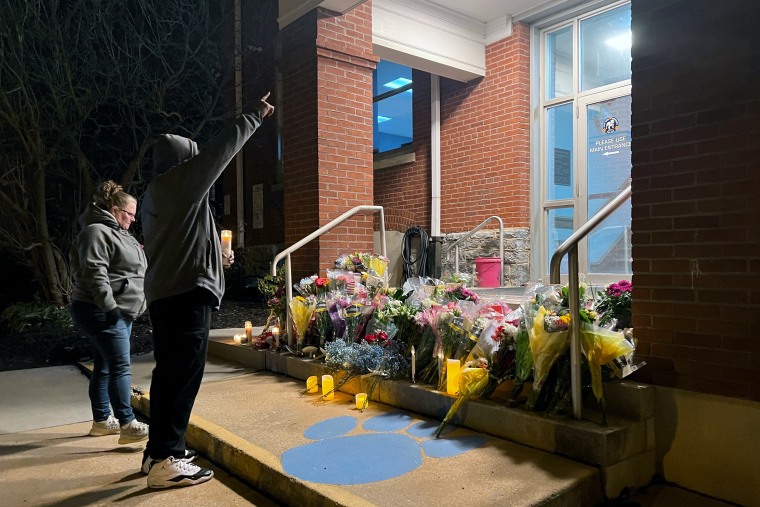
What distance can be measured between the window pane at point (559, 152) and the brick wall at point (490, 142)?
12.8 inches

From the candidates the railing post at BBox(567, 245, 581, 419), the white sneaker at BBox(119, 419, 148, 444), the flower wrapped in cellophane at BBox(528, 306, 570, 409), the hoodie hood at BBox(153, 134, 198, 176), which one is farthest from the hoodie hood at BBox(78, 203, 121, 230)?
the railing post at BBox(567, 245, 581, 419)

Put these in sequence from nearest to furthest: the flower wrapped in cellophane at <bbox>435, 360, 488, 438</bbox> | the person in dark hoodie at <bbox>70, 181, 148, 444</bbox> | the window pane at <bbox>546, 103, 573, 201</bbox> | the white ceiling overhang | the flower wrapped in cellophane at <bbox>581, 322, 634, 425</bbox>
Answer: the flower wrapped in cellophane at <bbox>581, 322, 634, 425</bbox>
the flower wrapped in cellophane at <bbox>435, 360, 488, 438</bbox>
the person in dark hoodie at <bbox>70, 181, 148, 444</bbox>
the white ceiling overhang
the window pane at <bbox>546, 103, 573, 201</bbox>

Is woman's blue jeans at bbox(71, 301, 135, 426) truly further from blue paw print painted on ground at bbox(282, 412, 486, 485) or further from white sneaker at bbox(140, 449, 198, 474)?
blue paw print painted on ground at bbox(282, 412, 486, 485)

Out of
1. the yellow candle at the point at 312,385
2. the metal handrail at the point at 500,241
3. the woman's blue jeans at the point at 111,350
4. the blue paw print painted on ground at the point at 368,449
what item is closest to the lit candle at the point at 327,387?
the yellow candle at the point at 312,385

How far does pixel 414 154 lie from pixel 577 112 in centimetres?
284

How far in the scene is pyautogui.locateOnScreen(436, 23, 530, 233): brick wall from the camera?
25.8 feet

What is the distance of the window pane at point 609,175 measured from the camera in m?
7.00

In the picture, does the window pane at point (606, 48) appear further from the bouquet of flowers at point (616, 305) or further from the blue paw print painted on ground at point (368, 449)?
the blue paw print painted on ground at point (368, 449)

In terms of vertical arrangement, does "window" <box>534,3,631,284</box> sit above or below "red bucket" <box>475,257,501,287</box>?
above

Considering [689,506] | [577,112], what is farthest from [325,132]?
[689,506]

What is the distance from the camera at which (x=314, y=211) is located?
6.09 meters

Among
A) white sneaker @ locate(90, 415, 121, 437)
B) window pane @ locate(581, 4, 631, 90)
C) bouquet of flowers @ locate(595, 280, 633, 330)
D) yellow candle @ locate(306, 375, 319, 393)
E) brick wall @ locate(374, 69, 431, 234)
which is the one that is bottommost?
white sneaker @ locate(90, 415, 121, 437)

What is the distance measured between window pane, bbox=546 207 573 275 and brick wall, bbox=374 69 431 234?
202cm

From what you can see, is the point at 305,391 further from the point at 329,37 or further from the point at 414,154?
the point at 414,154
